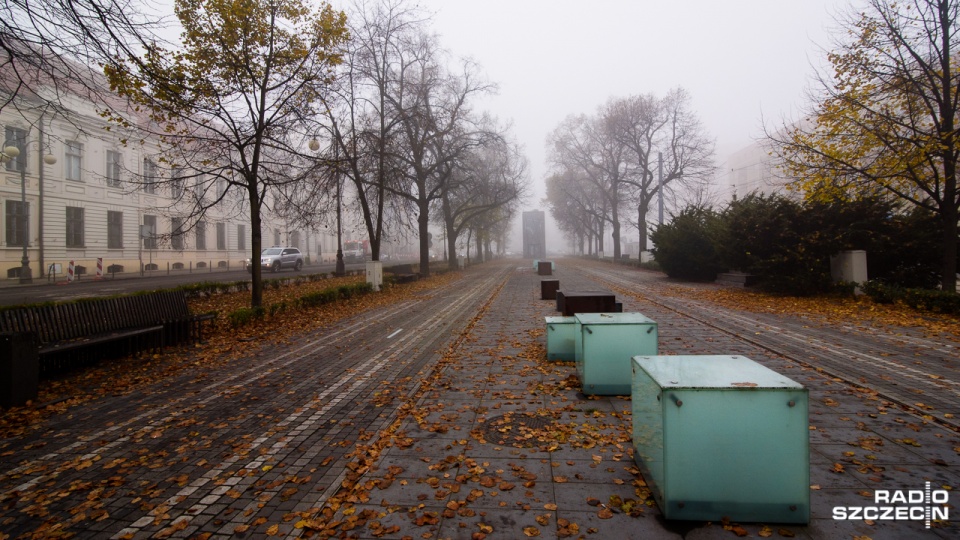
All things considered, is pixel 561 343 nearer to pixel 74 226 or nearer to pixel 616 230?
pixel 74 226

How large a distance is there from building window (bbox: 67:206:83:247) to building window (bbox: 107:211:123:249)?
7.26 ft

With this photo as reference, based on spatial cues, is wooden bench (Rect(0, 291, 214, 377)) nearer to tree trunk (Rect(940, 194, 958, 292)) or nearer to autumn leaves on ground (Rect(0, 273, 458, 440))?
autumn leaves on ground (Rect(0, 273, 458, 440))

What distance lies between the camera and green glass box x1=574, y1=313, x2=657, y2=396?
208 inches

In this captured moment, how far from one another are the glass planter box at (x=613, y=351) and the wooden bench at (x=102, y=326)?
21.2ft

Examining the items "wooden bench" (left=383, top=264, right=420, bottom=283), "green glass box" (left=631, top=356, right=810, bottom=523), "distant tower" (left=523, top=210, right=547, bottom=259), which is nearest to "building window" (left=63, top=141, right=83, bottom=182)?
"wooden bench" (left=383, top=264, right=420, bottom=283)

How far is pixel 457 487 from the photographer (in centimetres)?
336

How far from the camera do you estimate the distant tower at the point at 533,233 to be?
282 ft

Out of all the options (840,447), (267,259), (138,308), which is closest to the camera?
(840,447)

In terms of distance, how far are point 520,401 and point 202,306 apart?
11724mm

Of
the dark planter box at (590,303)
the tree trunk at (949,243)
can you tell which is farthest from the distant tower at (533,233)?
the dark planter box at (590,303)

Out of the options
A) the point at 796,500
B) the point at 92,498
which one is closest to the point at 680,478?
the point at 796,500

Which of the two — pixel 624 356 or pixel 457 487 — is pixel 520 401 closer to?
pixel 624 356

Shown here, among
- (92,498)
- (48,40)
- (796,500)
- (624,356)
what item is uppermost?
(48,40)

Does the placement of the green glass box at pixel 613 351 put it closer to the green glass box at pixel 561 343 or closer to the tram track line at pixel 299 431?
the green glass box at pixel 561 343
